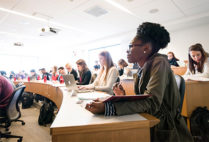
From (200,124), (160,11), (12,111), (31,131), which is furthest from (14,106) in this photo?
(160,11)

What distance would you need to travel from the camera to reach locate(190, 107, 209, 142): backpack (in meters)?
1.54

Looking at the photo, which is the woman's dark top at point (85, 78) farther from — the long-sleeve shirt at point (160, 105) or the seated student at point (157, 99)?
the long-sleeve shirt at point (160, 105)

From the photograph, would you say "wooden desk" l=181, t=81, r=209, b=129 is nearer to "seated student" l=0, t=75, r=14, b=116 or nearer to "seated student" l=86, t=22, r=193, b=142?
"seated student" l=86, t=22, r=193, b=142

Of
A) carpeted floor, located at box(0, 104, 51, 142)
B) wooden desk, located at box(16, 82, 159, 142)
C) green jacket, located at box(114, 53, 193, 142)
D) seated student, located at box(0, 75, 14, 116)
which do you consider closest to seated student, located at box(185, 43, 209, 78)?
green jacket, located at box(114, 53, 193, 142)

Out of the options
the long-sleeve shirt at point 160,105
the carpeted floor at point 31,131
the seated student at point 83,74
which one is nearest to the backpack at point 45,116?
the carpeted floor at point 31,131

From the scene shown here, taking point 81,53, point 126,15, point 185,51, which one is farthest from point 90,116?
point 81,53

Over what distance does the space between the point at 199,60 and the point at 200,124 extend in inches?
38.1

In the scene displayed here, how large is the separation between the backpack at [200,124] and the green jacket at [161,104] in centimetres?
99

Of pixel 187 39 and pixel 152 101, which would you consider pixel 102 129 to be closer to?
pixel 152 101

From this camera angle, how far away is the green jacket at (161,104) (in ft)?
2.51

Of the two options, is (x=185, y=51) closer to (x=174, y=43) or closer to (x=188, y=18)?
(x=174, y=43)

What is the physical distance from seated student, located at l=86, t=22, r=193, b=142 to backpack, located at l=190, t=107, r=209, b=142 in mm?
979

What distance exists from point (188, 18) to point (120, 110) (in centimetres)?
484

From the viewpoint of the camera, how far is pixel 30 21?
434cm
